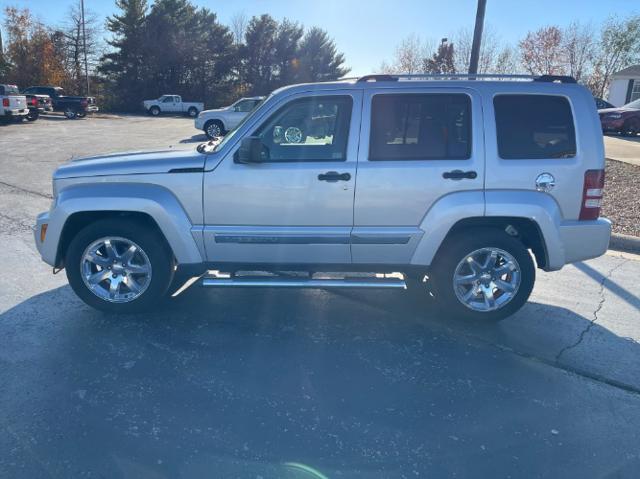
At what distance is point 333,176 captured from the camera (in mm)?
4008

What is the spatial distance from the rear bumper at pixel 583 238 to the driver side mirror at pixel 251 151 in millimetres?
2537

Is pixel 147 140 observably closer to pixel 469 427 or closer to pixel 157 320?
pixel 157 320

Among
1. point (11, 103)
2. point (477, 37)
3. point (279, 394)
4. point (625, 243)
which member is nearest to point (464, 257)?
point (279, 394)

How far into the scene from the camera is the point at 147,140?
2028 cm

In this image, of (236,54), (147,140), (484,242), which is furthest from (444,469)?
(236,54)

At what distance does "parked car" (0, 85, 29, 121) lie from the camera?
24078mm

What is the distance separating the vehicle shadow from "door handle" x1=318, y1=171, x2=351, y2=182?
126 cm

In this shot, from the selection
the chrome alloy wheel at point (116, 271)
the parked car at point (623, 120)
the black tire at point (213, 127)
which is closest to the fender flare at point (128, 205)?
the chrome alloy wheel at point (116, 271)

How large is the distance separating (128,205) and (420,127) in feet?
8.10

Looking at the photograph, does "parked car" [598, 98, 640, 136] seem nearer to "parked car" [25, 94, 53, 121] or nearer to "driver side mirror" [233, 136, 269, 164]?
"driver side mirror" [233, 136, 269, 164]

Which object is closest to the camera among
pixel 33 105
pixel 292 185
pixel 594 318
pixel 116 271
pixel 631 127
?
pixel 292 185

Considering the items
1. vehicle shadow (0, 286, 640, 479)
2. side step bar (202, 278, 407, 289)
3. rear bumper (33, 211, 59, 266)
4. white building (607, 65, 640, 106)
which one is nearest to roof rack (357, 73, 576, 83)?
side step bar (202, 278, 407, 289)

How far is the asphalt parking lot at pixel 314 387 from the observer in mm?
2693

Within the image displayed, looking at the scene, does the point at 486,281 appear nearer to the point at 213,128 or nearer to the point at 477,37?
the point at 477,37
